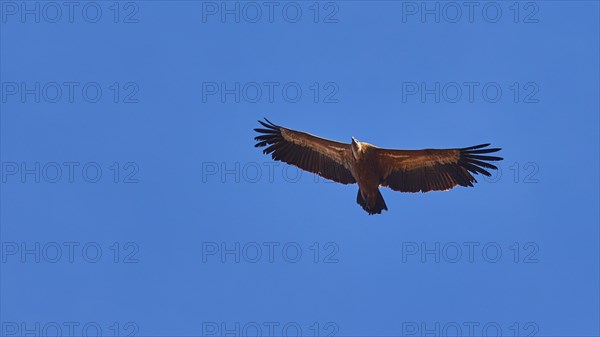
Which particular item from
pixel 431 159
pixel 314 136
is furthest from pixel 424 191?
pixel 314 136

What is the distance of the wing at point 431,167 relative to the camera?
1098 inches

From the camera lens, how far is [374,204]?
27.8m

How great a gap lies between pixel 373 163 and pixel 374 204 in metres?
0.95

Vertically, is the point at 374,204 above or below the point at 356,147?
below

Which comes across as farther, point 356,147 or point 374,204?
point 374,204

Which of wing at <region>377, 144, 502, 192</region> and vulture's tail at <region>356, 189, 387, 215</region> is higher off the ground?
wing at <region>377, 144, 502, 192</region>

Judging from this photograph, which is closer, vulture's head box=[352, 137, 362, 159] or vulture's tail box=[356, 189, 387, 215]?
vulture's head box=[352, 137, 362, 159]

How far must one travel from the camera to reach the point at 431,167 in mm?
28297

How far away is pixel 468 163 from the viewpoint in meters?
28.0

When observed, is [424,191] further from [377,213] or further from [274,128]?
[274,128]

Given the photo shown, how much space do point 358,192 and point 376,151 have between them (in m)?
1.09

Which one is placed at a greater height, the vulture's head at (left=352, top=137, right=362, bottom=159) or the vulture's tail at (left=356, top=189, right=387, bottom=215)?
the vulture's head at (left=352, top=137, right=362, bottom=159)

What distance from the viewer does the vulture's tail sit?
1092 inches

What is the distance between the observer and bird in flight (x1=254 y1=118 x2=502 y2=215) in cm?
2780
